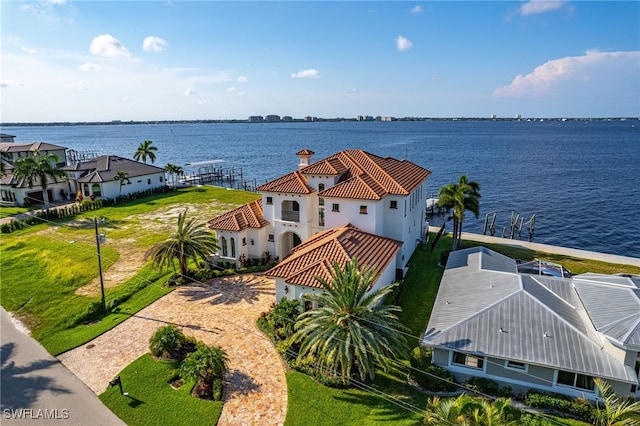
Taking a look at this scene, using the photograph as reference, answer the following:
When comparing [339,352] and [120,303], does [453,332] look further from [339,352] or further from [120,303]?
[120,303]

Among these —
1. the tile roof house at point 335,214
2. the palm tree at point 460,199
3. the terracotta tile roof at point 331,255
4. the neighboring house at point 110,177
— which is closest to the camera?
the terracotta tile roof at point 331,255

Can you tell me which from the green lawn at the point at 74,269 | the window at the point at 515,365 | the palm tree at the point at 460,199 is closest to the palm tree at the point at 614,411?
the window at the point at 515,365

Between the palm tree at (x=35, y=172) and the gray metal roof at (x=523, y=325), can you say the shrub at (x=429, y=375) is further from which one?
the palm tree at (x=35, y=172)

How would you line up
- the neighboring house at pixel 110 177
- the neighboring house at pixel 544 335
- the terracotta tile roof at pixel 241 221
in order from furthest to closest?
the neighboring house at pixel 110 177 < the terracotta tile roof at pixel 241 221 < the neighboring house at pixel 544 335

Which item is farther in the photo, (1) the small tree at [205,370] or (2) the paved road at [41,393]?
(1) the small tree at [205,370]

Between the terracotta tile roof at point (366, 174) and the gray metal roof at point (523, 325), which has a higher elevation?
the terracotta tile roof at point (366, 174)

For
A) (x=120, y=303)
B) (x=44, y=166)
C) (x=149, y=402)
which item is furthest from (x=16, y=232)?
(x=149, y=402)

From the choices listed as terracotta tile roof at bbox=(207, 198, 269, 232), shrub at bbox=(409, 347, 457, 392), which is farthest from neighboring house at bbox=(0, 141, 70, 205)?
shrub at bbox=(409, 347, 457, 392)
